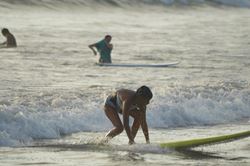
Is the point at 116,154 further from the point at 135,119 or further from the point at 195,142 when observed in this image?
the point at 195,142

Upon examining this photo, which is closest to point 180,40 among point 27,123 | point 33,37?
point 33,37

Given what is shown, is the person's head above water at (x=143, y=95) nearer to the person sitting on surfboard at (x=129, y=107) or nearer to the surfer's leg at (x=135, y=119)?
the person sitting on surfboard at (x=129, y=107)

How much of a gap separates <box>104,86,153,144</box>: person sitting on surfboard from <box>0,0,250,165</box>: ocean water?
73 centimetres

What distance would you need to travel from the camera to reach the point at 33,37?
3161cm

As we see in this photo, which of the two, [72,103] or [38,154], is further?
[72,103]

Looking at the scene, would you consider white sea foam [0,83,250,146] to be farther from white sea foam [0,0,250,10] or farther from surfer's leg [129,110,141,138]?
white sea foam [0,0,250,10]

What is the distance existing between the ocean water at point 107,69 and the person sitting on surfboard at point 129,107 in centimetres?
73

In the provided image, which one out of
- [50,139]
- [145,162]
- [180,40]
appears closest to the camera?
[145,162]

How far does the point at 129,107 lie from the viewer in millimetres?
12023

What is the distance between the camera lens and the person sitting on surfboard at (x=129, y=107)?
11.8 meters

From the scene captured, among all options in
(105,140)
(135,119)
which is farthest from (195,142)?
(105,140)

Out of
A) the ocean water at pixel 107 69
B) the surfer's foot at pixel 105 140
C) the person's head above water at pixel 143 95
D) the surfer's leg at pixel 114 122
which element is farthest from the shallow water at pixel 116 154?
the person's head above water at pixel 143 95

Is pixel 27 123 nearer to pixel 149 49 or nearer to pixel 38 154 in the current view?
pixel 38 154

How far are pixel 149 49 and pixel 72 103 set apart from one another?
47.7ft
